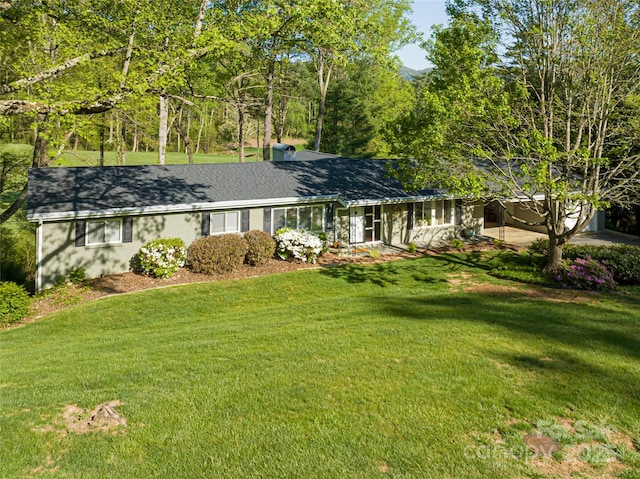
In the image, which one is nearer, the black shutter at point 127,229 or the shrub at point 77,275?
the shrub at point 77,275

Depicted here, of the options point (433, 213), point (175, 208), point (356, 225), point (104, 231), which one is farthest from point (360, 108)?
point (104, 231)

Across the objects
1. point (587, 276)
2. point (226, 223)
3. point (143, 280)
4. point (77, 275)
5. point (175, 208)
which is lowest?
point (143, 280)

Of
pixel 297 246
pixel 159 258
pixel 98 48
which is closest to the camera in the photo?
pixel 98 48

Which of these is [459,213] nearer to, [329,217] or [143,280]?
[329,217]

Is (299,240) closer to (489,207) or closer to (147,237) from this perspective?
(147,237)

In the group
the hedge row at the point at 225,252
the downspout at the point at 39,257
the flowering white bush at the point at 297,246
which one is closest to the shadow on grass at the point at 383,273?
the flowering white bush at the point at 297,246

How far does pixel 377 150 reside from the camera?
48094mm

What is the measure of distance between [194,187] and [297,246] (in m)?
5.33

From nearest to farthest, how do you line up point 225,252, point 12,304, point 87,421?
point 87,421, point 12,304, point 225,252

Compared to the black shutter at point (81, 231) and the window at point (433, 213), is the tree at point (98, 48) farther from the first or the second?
the window at point (433, 213)

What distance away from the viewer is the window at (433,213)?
23656 millimetres

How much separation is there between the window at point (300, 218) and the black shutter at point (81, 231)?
7.63m

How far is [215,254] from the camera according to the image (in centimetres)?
1784

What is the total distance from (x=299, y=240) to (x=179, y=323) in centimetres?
761
